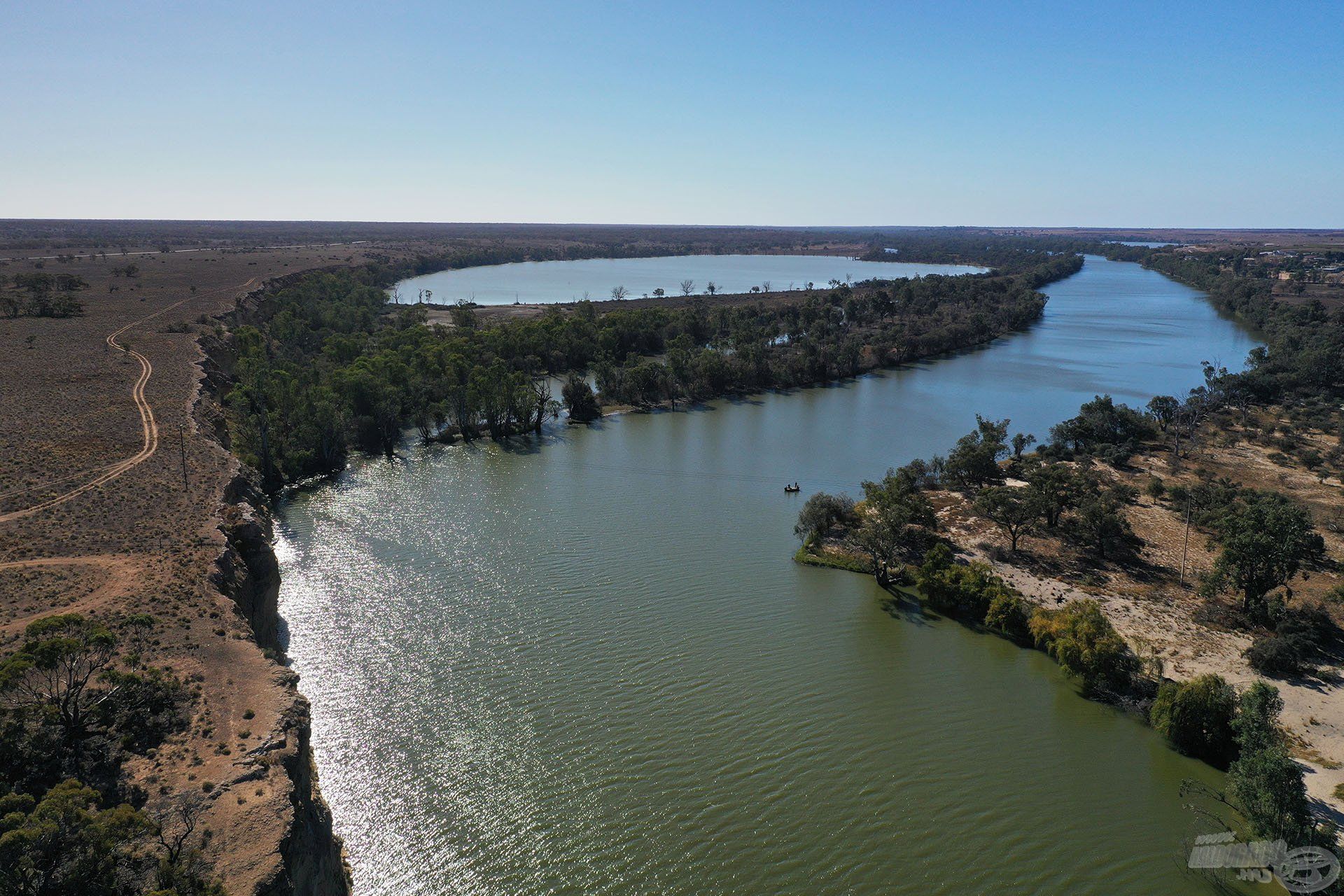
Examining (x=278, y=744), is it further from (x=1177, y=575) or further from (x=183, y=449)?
(x=1177, y=575)

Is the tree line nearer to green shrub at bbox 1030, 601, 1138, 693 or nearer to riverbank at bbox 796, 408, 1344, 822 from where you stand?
riverbank at bbox 796, 408, 1344, 822

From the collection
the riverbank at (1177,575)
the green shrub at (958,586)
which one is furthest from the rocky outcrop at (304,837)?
the green shrub at (958,586)

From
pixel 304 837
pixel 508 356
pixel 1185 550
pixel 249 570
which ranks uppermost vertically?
pixel 508 356

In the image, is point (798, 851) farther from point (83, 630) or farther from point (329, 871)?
point (83, 630)

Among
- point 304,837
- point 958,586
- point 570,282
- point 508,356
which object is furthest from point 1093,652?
point 570,282

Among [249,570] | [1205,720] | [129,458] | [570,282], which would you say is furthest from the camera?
[570,282]

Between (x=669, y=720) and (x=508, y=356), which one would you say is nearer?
(x=669, y=720)
